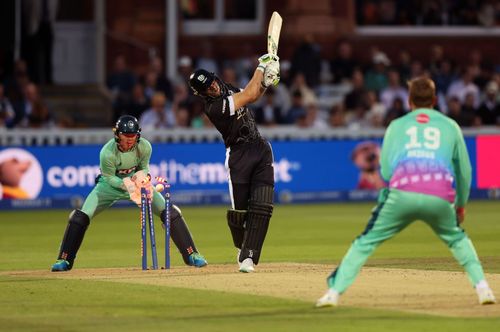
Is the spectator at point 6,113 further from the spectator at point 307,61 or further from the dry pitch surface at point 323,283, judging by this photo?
the dry pitch surface at point 323,283

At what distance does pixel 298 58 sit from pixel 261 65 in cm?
1594

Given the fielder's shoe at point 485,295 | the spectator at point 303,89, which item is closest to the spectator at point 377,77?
the spectator at point 303,89

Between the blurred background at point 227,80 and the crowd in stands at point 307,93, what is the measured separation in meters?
0.04

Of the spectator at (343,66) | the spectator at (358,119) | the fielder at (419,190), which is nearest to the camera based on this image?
the fielder at (419,190)

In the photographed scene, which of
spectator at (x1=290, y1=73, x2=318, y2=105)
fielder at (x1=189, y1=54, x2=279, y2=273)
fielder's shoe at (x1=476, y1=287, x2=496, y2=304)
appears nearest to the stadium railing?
spectator at (x1=290, y1=73, x2=318, y2=105)

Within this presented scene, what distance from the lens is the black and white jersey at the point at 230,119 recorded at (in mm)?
14078

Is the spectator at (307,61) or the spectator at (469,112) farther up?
the spectator at (307,61)

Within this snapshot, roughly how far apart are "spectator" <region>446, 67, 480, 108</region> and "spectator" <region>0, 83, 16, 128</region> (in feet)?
30.2

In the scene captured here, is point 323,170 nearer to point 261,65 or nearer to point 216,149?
point 216,149

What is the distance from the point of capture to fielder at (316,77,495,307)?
10.7 metres

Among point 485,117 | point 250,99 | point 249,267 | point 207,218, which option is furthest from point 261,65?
point 485,117

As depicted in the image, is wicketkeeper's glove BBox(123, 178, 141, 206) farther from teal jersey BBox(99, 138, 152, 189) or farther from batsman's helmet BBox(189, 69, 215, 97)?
batsman's helmet BBox(189, 69, 215, 97)

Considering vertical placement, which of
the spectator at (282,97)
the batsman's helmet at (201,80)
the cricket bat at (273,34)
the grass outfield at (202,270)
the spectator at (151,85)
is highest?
the cricket bat at (273,34)

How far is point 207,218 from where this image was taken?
22906mm
